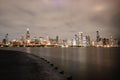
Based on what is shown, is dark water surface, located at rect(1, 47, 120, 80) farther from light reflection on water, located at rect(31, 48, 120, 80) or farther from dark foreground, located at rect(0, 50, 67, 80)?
dark foreground, located at rect(0, 50, 67, 80)

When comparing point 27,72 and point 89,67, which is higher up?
point 27,72

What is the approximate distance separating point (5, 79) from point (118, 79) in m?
22.1

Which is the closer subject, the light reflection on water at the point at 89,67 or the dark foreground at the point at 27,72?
the dark foreground at the point at 27,72

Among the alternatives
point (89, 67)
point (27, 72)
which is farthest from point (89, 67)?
point (27, 72)

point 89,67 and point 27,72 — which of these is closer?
point 27,72

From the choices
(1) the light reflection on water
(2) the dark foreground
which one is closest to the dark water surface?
(1) the light reflection on water

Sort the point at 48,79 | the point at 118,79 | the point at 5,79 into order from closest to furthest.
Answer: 1. the point at 5,79
2. the point at 48,79
3. the point at 118,79

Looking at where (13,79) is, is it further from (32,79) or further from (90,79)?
(90,79)

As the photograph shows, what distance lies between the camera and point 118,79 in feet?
85.6

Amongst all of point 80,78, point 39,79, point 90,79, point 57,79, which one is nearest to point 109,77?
point 90,79

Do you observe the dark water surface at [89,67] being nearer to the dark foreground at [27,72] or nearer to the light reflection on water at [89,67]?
the light reflection on water at [89,67]

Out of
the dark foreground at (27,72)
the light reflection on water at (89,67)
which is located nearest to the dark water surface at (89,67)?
the light reflection on water at (89,67)

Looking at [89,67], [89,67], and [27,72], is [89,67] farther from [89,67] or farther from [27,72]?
[27,72]

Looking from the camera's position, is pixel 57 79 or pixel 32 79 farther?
pixel 57 79
